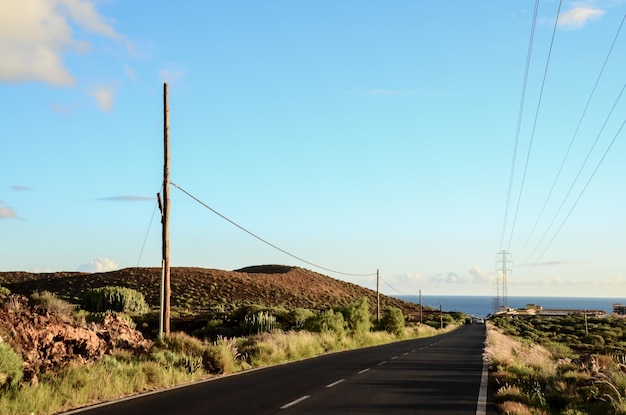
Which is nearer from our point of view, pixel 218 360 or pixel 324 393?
pixel 324 393

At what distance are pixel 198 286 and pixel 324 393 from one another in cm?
7869

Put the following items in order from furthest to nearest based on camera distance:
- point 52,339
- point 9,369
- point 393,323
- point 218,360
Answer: point 393,323
point 218,360
point 52,339
point 9,369

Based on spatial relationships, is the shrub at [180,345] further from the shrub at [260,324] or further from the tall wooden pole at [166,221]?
the shrub at [260,324]

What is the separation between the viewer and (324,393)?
49.3ft

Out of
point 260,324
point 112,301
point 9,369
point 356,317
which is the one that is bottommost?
point 260,324

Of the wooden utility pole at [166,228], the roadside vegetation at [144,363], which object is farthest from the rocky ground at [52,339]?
the wooden utility pole at [166,228]

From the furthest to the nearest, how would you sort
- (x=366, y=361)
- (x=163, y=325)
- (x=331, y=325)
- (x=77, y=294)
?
1. (x=77, y=294)
2. (x=331, y=325)
3. (x=366, y=361)
4. (x=163, y=325)

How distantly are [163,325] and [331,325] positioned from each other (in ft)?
62.2

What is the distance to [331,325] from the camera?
38.6 metres

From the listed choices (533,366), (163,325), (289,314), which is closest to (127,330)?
(163,325)

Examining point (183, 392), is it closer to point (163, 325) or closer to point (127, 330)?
point (163, 325)

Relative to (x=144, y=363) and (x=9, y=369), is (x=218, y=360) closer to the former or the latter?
(x=144, y=363)

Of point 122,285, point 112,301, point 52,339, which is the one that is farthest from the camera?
point 122,285

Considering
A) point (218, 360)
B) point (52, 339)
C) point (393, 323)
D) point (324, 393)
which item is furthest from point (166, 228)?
point (393, 323)
